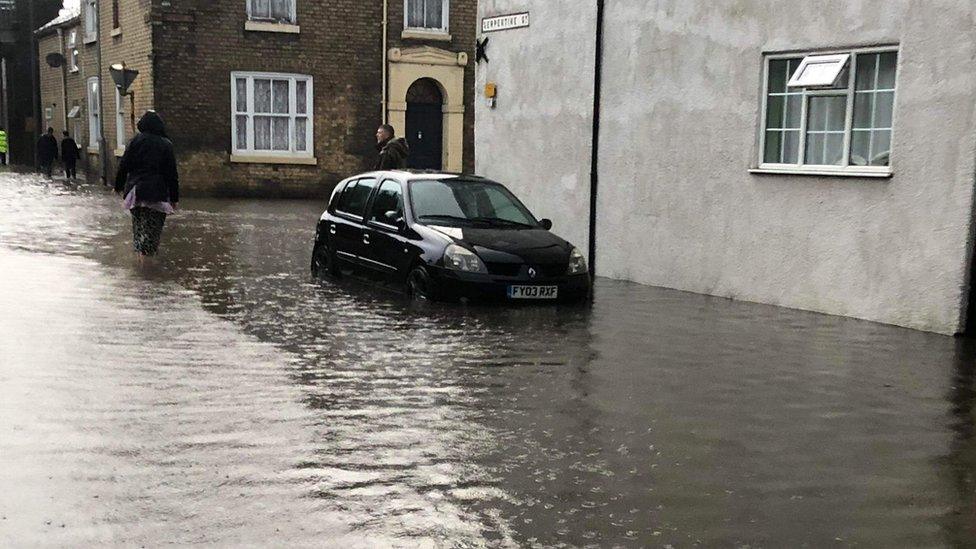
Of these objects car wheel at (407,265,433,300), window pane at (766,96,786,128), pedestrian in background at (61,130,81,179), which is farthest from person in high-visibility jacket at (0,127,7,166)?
window pane at (766,96,786,128)

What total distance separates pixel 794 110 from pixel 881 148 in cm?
126

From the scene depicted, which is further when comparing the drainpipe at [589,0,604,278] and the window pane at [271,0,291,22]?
the window pane at [271,0,291,22]

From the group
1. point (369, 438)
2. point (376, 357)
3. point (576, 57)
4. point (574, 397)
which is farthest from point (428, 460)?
point (576, 57)

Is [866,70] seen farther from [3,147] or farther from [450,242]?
[3,147]

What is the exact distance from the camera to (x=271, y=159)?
29.1m

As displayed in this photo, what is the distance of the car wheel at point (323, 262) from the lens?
13344 mm

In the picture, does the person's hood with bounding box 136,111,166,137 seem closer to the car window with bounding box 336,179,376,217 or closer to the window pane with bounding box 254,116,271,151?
the car window with bounding box 336,179,376,217

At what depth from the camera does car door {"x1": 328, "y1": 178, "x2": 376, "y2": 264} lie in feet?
41.6

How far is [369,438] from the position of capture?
20.3 feet

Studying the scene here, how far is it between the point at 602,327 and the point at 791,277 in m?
2.75

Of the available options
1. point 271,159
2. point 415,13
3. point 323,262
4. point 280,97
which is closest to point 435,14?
point 415,13

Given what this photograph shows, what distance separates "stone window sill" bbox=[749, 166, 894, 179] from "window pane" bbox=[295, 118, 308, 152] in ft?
61.3

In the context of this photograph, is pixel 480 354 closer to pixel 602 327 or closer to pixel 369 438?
pixel 602 327

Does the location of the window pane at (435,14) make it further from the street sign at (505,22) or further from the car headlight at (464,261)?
the car headlight at (464,261)
